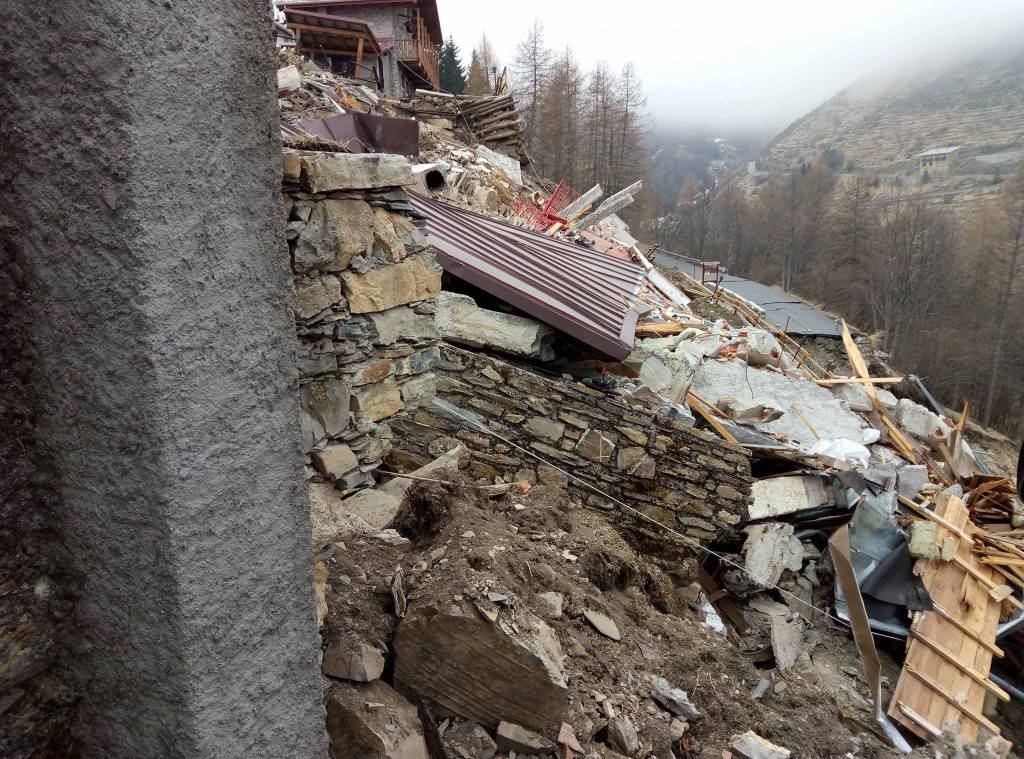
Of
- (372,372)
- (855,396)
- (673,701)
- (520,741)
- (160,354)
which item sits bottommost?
(855,396)

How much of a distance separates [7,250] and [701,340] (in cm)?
855

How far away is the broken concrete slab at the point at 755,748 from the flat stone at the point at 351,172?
3390 millimetres

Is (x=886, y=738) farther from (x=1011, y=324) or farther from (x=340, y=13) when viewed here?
(x=1011, y=324)

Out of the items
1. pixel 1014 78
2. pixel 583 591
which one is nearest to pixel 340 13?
pixel 583 591

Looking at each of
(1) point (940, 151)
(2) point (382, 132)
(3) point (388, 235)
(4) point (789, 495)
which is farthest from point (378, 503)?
(1) point (940, 151)

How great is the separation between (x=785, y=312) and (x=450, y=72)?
3080 cm

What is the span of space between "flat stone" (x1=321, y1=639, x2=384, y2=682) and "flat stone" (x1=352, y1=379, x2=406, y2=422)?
1.43m

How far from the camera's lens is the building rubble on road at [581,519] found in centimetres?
250

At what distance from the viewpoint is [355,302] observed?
3.23 meters

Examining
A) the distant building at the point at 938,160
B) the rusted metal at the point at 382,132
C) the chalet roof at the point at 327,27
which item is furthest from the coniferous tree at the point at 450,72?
the distant building at the point at 938,160

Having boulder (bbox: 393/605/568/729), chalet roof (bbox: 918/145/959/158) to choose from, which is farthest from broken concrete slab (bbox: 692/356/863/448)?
chalet roof (bbox: 918/145/959/158)

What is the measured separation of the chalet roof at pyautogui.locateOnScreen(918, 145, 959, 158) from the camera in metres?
74.0

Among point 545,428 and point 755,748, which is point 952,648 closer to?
point 755,748

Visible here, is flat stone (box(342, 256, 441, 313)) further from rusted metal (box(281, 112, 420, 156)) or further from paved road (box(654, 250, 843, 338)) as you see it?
paved road (box(654, 250, 843, 338))
